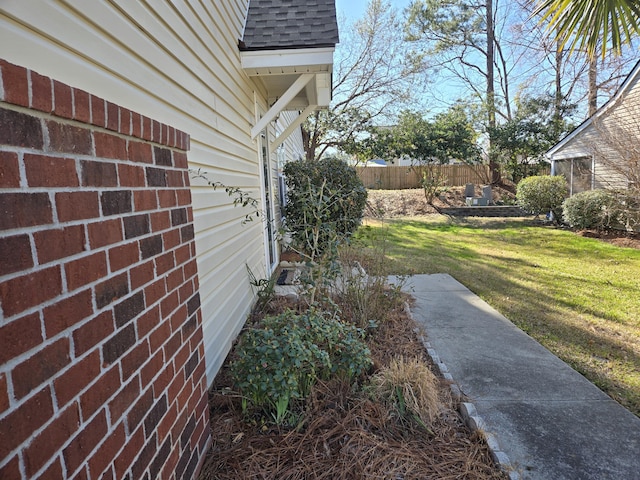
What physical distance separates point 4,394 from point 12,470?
0.52 ft

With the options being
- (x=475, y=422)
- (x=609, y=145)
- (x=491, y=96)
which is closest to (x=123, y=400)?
(x=475, y=422)

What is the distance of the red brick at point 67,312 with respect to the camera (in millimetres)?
871

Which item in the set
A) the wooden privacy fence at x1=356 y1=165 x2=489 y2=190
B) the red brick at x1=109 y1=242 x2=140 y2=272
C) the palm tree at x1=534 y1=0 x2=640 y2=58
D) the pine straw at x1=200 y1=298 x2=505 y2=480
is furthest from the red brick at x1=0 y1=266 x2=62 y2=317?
the wooden privacy fence at x1=356 y1=165 x2=489 y2=190

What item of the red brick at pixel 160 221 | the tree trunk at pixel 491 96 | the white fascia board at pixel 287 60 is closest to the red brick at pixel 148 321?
the red brick at pixel 160 221

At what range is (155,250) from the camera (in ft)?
4.80

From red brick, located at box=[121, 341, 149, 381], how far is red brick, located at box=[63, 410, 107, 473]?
0.15m

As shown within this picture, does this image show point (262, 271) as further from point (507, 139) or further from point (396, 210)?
point (507, 139)

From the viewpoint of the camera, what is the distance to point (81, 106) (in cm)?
102

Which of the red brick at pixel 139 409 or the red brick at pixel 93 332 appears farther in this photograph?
the red brick at pixel 139 409

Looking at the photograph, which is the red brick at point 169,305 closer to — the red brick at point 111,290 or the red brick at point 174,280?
the red brick at point 174,280

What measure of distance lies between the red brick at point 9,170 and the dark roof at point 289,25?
3.91 metres

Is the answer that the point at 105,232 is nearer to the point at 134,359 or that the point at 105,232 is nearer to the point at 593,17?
the point at 134,359

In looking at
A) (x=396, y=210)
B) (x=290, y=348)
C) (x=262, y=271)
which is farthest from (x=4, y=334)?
(x=396, y=210)

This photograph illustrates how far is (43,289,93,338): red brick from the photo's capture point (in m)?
0.87
